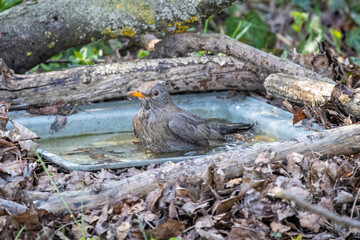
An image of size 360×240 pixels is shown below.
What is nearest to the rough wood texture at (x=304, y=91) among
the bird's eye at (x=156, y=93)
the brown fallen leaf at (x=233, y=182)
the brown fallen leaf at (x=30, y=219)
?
the bird's eye at (x=156, y=93)

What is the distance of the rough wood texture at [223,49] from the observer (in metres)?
6.28

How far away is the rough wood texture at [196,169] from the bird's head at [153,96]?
5.39ft

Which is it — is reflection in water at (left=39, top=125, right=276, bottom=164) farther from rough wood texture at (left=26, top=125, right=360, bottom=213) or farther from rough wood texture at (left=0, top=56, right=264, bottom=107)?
rough wood texture at (left=26, top=125, right=360, bottom=213)

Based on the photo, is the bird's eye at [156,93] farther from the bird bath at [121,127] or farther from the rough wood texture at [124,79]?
the rough wood texture at [124,79]

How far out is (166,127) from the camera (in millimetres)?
5551

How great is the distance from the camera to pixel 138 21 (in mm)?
6406

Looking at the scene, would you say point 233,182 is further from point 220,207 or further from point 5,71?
point 5,71

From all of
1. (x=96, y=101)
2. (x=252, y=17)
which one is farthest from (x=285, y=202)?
(x=252, y=17)

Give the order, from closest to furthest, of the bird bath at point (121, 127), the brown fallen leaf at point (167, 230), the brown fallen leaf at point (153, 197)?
1. the brown fallen leaf at point (167, 230)
2. the brown fallen leaf at point (153, 197)
3. the bird bath at point (121, 127)

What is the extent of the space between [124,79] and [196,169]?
2593 millimetres

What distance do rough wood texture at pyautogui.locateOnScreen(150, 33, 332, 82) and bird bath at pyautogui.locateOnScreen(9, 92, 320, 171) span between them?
0.50 m

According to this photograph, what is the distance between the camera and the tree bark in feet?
20.8

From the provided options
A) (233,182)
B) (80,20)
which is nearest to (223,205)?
(233,182)

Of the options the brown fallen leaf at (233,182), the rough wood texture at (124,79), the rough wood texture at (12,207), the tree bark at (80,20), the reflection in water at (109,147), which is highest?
the tree bark at (80,20)
